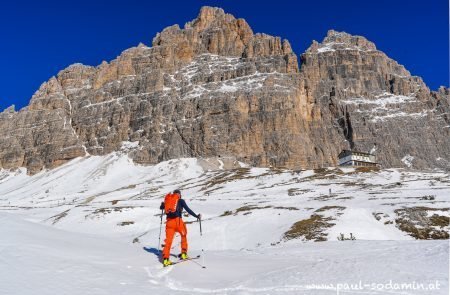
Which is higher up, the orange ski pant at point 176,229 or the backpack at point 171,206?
the backpack at point 171,206

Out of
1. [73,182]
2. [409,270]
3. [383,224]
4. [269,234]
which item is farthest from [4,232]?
[73,182]

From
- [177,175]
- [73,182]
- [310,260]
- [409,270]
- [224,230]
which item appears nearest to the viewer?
[409,270]

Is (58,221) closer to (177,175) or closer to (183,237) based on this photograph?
(183,237)

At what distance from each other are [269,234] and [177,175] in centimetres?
14522

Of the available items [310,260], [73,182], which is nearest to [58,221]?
[310,260]

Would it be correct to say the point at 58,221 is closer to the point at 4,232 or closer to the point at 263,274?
the point at 4,232

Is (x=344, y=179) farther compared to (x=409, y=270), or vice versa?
(x=344, y=179)

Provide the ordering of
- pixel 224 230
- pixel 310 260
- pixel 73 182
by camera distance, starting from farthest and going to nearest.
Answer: pixel 73 182
pixel 224 230
pixel 310 260

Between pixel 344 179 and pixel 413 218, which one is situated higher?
pixel 344 179

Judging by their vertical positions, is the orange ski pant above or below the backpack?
below

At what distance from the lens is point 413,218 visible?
3434 cm

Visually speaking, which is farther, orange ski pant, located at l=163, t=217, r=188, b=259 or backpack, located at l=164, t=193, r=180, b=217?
backpack, located at l=164, t=193, r=180, b=217

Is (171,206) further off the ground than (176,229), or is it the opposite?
(171,206)

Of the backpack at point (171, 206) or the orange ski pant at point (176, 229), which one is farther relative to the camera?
the backpack at point (171, 206)
